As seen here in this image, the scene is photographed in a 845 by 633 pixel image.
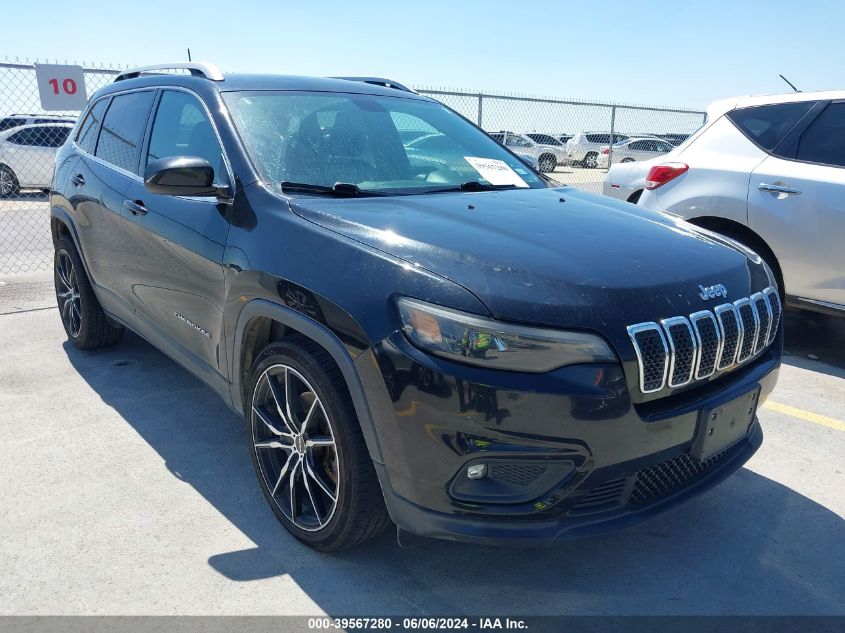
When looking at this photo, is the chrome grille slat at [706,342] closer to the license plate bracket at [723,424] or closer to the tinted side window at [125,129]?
the license plate bracket at [723,424]

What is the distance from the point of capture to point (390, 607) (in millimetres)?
2338

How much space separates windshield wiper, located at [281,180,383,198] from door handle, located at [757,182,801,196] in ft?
10.4

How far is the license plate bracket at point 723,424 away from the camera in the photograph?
2.27m

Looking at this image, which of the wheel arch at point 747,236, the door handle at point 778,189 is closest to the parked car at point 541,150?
the wheel arch at point 747,236

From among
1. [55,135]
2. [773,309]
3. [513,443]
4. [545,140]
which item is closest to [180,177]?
[513,443]

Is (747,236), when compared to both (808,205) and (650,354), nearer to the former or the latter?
(808,205)

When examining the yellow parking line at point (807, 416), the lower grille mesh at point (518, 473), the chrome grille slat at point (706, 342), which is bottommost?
the yellow parking line at point (807, 416)

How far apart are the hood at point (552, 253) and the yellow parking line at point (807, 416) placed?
1.56m

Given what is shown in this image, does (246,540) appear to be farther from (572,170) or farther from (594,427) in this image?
(572,170)

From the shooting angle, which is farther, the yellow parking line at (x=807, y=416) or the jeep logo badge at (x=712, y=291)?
the yellow parking line at (x=807, y=416)

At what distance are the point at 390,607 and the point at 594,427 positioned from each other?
93cm

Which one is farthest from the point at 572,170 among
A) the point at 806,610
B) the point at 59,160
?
the point at 806,610

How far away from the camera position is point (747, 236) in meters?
4.99

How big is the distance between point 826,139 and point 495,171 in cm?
272
